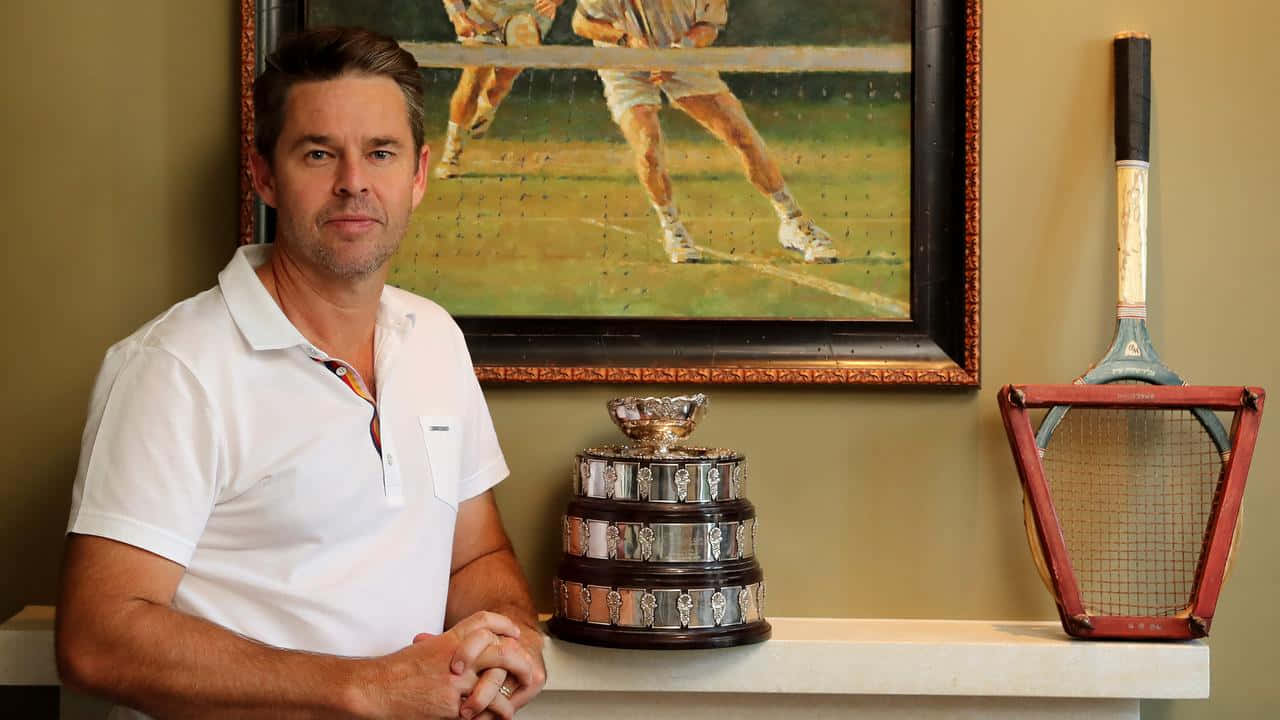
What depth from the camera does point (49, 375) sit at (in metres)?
1.93

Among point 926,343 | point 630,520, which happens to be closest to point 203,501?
point 630,520

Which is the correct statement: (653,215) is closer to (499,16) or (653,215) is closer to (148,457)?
(499,16)

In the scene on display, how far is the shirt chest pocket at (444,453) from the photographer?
1.69 metres

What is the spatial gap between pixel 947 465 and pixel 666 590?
564 millimetres

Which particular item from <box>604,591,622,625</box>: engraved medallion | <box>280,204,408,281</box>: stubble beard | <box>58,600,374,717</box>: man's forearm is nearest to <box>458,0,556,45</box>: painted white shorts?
<box>280,204,408,281</box>: stubble beard

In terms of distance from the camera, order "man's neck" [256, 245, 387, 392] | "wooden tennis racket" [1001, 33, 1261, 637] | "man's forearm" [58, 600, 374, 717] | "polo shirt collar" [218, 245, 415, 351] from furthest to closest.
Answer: "wooden tennis racket" [1001, 33, 1261, 637]
"man's neck" [256, 245, 387, 392]
"polo shirt collar" [218, 245, 415, 351]
"man's forearm" [58, 600, 374, 717]

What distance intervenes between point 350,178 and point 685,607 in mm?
729

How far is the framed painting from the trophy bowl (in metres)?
0.14

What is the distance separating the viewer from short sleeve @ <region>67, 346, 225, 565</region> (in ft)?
4.69

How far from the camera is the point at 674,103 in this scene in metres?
1.94

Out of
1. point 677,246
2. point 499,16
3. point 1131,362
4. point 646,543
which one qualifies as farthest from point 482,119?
point 1131,362

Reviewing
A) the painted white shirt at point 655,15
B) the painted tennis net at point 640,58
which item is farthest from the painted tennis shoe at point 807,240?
the painted white shirt at point 655,15

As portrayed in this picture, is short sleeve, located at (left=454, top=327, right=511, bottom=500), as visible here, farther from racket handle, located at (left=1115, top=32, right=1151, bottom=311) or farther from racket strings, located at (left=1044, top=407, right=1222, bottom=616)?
racket handle, located at (left=1115, top=32, right=1151, bottom=311)

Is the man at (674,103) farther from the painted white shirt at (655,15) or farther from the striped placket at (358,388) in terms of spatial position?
the striped placket at (358,388)
